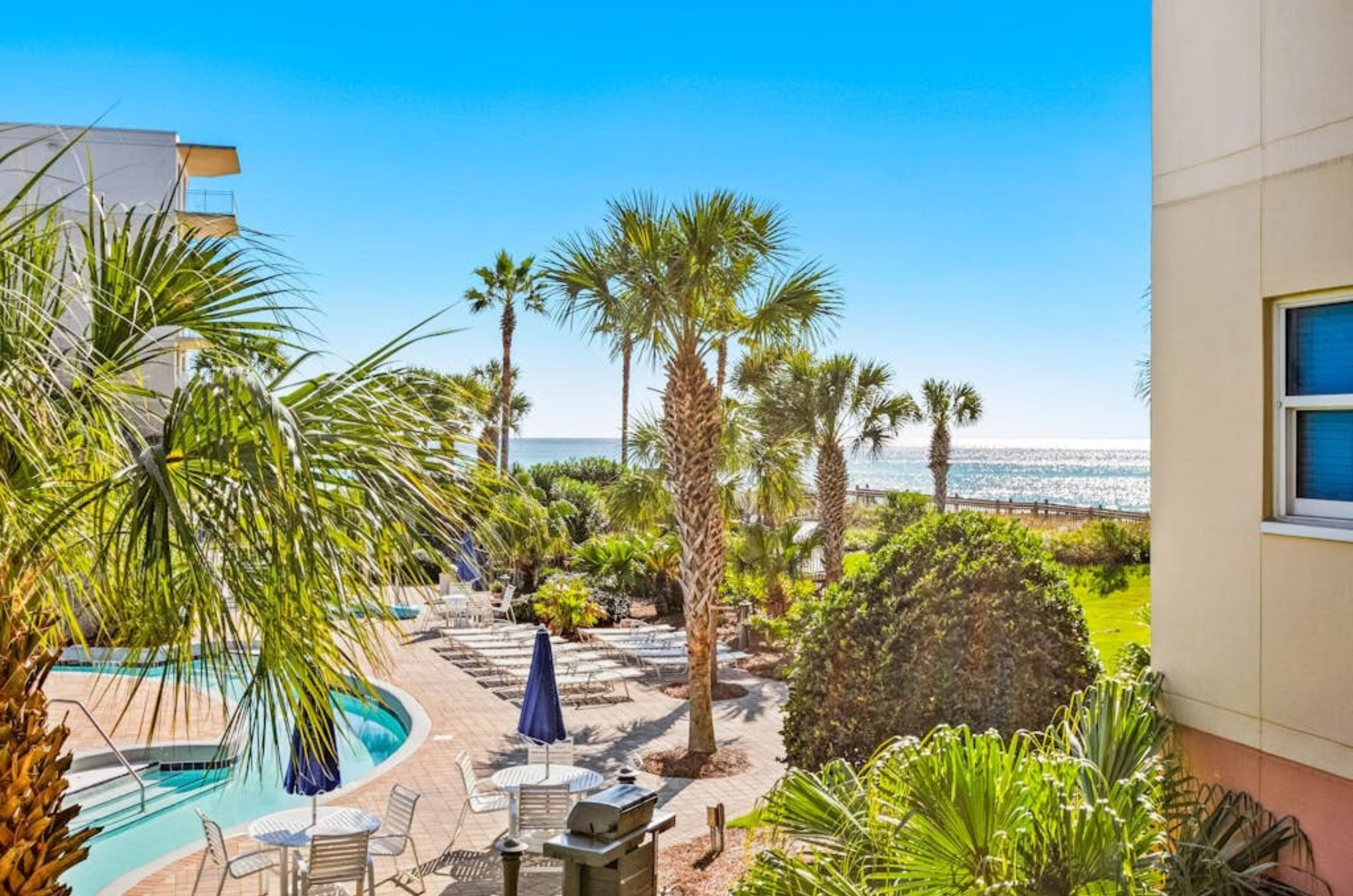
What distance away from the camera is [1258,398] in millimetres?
5484

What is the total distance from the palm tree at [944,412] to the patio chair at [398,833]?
115 feet

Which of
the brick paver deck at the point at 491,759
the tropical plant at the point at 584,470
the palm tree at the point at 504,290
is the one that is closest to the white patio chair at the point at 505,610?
the brick paver deck at the point at 491,759

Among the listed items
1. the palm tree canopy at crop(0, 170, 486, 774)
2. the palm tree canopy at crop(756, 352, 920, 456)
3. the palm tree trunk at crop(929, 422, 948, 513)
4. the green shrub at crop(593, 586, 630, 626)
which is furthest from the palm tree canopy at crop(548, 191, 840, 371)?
the palm tree trunk at crop(929, 422, 948, 513)

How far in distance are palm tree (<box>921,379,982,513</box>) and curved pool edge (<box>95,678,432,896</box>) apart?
97.6 ft

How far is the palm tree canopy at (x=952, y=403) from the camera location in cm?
4231

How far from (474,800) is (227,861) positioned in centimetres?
276

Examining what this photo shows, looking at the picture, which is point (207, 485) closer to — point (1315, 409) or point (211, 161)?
point (1315, 409)

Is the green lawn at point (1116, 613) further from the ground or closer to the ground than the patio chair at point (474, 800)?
further from the ground

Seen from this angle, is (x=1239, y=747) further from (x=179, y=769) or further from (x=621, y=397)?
(x=621, y=397)

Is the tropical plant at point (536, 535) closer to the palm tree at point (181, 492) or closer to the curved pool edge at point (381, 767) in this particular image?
the curved pool edge at point (381, 767)

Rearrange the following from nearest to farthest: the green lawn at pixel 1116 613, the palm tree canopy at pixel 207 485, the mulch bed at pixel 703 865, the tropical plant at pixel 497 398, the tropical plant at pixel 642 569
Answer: the palm tree canopy at pixel 207 485, the mulch bed at pixel 703 865, the green lawn at pixel 1116 613, the tropical plant at pixel 642 569, the tropical plant at pixel 497 398

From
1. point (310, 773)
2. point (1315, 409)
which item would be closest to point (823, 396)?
point (310, 773)

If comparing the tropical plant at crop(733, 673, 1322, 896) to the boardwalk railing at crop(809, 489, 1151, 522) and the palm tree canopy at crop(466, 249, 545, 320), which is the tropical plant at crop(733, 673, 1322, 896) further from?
the palm tree canopy at crop(466, 249, 545, 320)

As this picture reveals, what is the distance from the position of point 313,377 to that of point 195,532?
103 centimetres
